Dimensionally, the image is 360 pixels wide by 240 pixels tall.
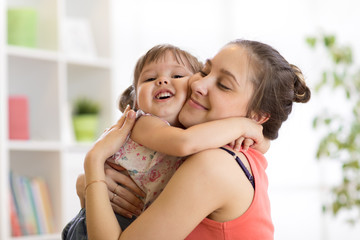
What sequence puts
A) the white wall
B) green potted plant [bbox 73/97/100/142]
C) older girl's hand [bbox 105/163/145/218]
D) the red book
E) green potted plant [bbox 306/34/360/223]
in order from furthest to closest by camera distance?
the white wall
green potted plant [bbox 306/34/360/223]
green potted plant [bbox 73/97/100/142]
the red book
older girl's hand [bbox 105/163/145/218]

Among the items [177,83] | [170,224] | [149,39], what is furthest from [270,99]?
[149,39]

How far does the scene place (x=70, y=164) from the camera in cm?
356

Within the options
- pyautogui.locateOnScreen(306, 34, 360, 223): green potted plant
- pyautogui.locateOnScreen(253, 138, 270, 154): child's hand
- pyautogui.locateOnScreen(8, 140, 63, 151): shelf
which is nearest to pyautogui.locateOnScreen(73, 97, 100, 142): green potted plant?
pyautogui.locateOnScreen(8, 140, 63, 151): shelf

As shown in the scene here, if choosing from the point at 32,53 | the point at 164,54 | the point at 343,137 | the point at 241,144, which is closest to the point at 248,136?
the point at 241,144

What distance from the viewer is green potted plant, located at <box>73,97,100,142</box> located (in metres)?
3.41

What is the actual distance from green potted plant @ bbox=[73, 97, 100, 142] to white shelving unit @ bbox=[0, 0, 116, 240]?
0.20ft

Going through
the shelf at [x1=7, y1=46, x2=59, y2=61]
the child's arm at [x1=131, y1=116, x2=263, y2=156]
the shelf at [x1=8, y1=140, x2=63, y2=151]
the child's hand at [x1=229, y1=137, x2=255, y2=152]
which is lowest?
the shelf at [x1=8, y1=140, x2=63, y2=151]

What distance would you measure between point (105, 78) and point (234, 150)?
7.40 ft

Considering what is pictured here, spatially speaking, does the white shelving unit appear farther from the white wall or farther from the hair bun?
the hair bun

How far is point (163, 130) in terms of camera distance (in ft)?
4.42

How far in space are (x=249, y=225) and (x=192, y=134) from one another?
10.6 inches

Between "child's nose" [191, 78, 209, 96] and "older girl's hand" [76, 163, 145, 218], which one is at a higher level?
"child's nose" [191, 78, 209, 96]

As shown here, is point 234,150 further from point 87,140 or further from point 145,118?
point 87,140

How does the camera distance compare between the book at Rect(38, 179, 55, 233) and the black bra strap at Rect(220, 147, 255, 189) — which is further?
the book at Rect(38, 179, 55, 233)
